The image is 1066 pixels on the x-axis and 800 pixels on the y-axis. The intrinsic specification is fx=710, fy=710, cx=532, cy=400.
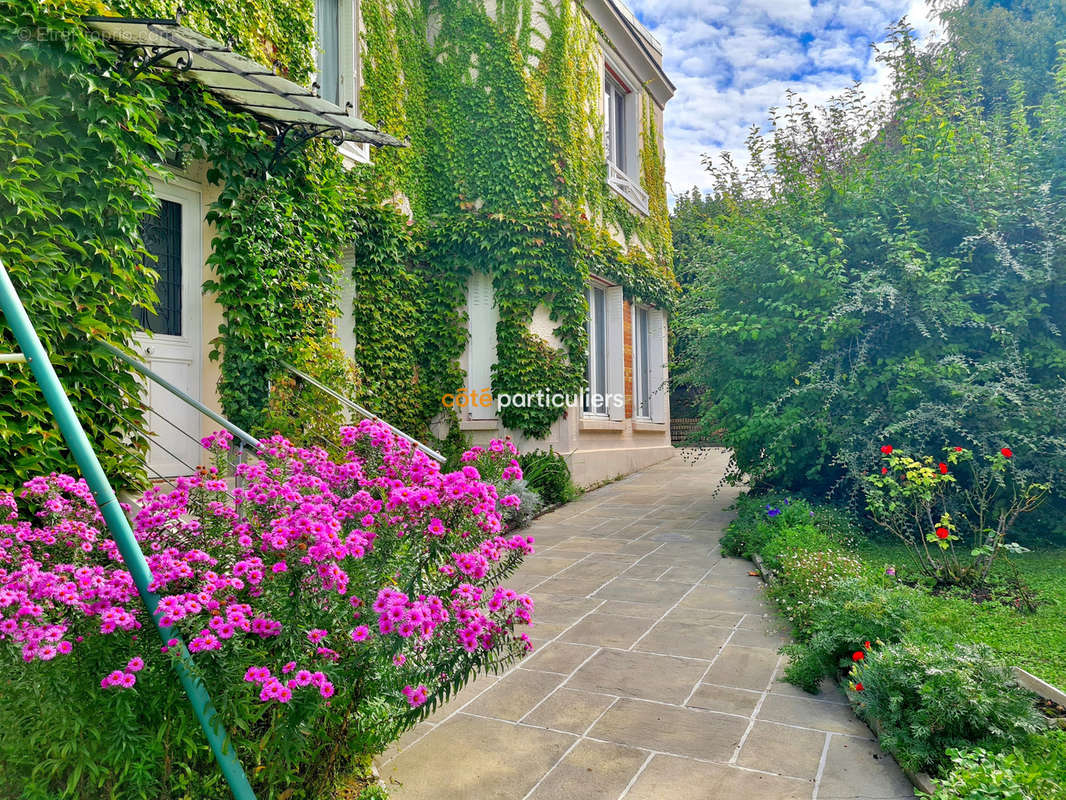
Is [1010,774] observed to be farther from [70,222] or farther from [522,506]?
[522,506]

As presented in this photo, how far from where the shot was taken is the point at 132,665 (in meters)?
1.72

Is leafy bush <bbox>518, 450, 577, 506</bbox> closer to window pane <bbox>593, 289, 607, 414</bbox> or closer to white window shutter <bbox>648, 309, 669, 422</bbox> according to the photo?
window pane <bbox>593, 289, 607, 414</bbox>

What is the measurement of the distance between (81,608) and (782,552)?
4438mm

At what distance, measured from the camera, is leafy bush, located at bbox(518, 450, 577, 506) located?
822cm

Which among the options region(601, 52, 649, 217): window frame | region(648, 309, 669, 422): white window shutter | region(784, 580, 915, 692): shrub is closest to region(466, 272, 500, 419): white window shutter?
region(601, 52, 649, 217): window frame

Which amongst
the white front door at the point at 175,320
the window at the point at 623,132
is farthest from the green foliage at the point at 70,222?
the window at the point at 623,132

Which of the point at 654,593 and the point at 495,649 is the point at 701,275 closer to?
the point at 654,593

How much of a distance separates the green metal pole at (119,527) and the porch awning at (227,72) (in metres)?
2.67

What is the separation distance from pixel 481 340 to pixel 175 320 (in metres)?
4.01

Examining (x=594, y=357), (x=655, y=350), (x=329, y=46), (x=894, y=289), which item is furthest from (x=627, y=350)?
(x=329, y=46)

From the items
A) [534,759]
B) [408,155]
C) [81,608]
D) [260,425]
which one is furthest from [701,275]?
[81,608]

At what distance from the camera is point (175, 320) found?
5309 millimetres

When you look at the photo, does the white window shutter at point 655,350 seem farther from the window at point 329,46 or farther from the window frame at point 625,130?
the window at point 329,46

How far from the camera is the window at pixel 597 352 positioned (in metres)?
9.95
